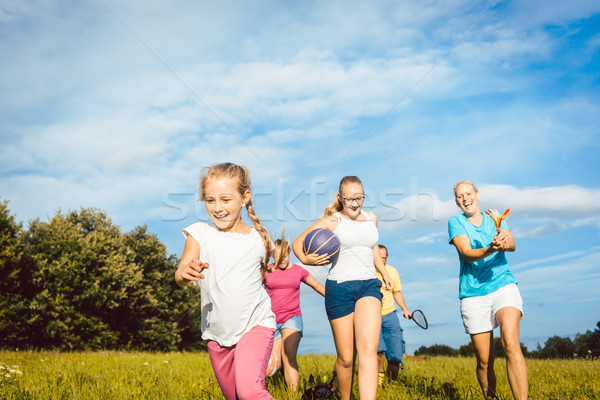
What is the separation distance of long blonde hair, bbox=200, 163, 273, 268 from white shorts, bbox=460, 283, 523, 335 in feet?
9.98

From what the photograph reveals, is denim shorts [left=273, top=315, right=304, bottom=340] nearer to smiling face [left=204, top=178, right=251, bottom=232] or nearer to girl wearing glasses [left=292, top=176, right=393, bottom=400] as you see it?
girl wearing glasses [left=292, top=176, right=393, bottom=400]

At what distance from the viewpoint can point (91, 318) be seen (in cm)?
2878

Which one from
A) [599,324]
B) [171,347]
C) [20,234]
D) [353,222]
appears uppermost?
[20,234]

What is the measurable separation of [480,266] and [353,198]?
1.89 metres

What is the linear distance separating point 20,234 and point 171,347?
12.1m

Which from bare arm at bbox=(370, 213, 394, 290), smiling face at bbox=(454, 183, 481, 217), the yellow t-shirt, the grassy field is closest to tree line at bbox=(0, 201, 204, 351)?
the grassy field

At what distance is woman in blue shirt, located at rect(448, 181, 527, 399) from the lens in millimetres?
5621

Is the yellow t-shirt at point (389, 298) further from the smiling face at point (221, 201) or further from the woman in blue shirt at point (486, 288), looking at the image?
the smiling face at point (221, 201)

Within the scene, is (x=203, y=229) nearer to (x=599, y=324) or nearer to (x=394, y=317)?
(x=394, y=317)

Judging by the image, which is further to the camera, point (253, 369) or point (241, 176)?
point (241, 176)

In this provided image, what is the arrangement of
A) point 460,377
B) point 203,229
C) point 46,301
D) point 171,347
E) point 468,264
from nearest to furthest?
point 203,229
point 468,264
point 460,377
point 46,301
point 171,347

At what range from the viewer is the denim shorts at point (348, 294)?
5.56 meters

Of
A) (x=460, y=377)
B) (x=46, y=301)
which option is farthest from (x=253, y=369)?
(x=46, y=301)

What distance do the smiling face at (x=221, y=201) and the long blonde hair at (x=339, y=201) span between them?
1.94 meters
